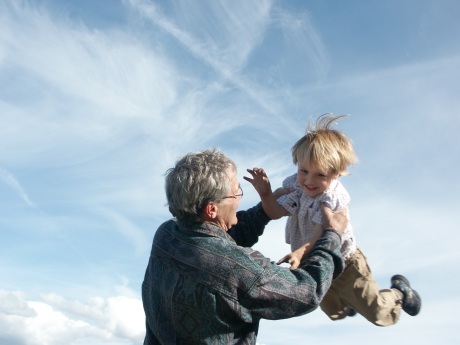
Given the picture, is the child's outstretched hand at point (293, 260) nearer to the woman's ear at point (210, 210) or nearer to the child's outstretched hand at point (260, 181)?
the woman's ear at point (210, 210)

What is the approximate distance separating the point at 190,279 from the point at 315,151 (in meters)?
1.93

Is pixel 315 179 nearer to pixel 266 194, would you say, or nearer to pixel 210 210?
pixel 266 194

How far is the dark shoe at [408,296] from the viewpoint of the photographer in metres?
5.91

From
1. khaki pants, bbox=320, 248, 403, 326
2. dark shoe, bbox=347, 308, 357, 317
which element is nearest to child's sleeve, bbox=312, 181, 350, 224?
khaki pants, bbox=320, 248, 403, 326

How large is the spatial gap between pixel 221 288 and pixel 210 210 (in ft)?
1.99

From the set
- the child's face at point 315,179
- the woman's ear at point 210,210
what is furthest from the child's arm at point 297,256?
→ the child's face at point 315,179

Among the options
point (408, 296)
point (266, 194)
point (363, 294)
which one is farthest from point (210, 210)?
point (408, 296)

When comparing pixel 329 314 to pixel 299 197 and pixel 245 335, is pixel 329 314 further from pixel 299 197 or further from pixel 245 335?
pixel 245 335

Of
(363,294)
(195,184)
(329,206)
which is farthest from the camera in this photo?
(363,294)

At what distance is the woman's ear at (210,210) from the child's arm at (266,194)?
1.42 metres

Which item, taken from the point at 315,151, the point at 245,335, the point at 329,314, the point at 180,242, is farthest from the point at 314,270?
the point at 329,314

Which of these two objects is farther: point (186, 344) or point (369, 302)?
point (369, 302)

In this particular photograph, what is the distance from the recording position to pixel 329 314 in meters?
5.77

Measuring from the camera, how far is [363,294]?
5.45 metres
